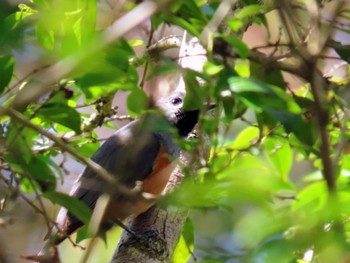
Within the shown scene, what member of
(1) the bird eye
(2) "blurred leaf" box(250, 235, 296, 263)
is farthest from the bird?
(2) "blurred leaf" box(250, 235, 296, 263)

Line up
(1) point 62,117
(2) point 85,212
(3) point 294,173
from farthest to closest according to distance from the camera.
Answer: (3) point 294,173 → (1) point 62,117 → (2) point 85,212

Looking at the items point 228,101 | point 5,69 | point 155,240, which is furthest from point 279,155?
point 5,69

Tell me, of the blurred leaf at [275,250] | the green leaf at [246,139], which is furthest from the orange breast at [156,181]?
the blurred leaf at [275,250]

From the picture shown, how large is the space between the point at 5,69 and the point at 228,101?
0.78 meters

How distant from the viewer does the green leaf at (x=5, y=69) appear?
95.6 inches

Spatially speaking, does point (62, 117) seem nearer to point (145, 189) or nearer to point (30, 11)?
point (30, 11)

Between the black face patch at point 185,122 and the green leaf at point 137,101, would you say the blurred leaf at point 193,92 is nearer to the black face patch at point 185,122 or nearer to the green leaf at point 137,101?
the green leaf at point 137,101

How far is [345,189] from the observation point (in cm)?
Result: 275

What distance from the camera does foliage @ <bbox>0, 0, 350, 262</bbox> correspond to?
60.9 inches

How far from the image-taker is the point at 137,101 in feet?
6.98

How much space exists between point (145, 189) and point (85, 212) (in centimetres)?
169

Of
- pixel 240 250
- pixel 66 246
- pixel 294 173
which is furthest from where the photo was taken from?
pixel 294 173

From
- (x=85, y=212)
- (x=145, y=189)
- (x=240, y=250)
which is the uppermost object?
(x=240, y=250)

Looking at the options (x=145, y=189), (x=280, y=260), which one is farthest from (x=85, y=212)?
(x=145, y=189)
